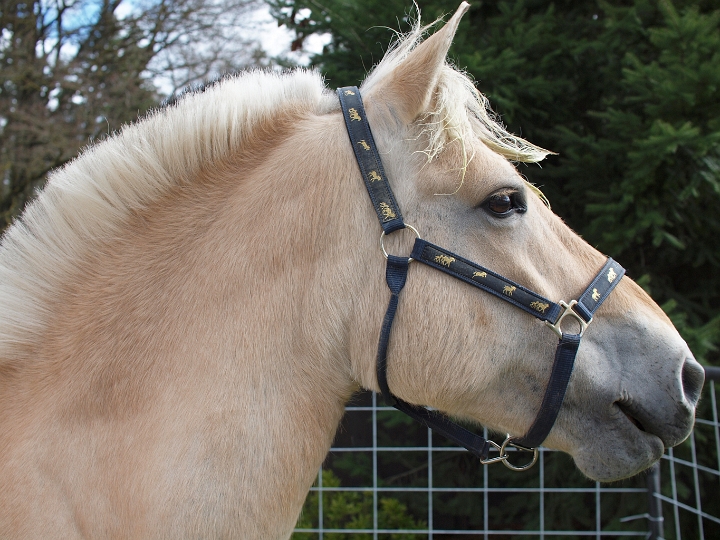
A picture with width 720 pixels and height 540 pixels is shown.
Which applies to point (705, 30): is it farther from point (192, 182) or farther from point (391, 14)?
point (192, 182)

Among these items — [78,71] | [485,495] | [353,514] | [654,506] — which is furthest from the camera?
[78,71]

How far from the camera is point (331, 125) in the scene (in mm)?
1503


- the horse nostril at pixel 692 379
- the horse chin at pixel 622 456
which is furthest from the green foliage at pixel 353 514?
the horse nostril at pixel 692 379

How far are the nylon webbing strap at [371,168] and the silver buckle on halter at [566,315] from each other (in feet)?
1.64

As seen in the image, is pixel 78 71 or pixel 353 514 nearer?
pixel 353 514

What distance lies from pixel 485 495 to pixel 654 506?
3.36ft

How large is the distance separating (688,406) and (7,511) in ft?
5.93

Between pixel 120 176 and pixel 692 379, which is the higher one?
pixel 120 176

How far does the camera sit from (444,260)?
137 centimetres

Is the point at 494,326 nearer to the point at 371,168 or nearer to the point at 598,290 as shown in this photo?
the point at 598,290

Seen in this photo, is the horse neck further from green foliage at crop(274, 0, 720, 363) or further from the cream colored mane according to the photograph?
green foliage at crop(274, 0, 720, 363)

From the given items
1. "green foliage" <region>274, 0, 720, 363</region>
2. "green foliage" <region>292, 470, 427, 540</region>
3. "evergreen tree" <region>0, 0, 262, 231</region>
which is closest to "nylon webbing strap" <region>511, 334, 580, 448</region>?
"green foliage" <region>274, 0, 720, 363</region>

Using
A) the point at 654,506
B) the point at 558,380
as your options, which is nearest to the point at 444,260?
the point at 558,380

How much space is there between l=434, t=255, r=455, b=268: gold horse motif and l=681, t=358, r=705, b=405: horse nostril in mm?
746
